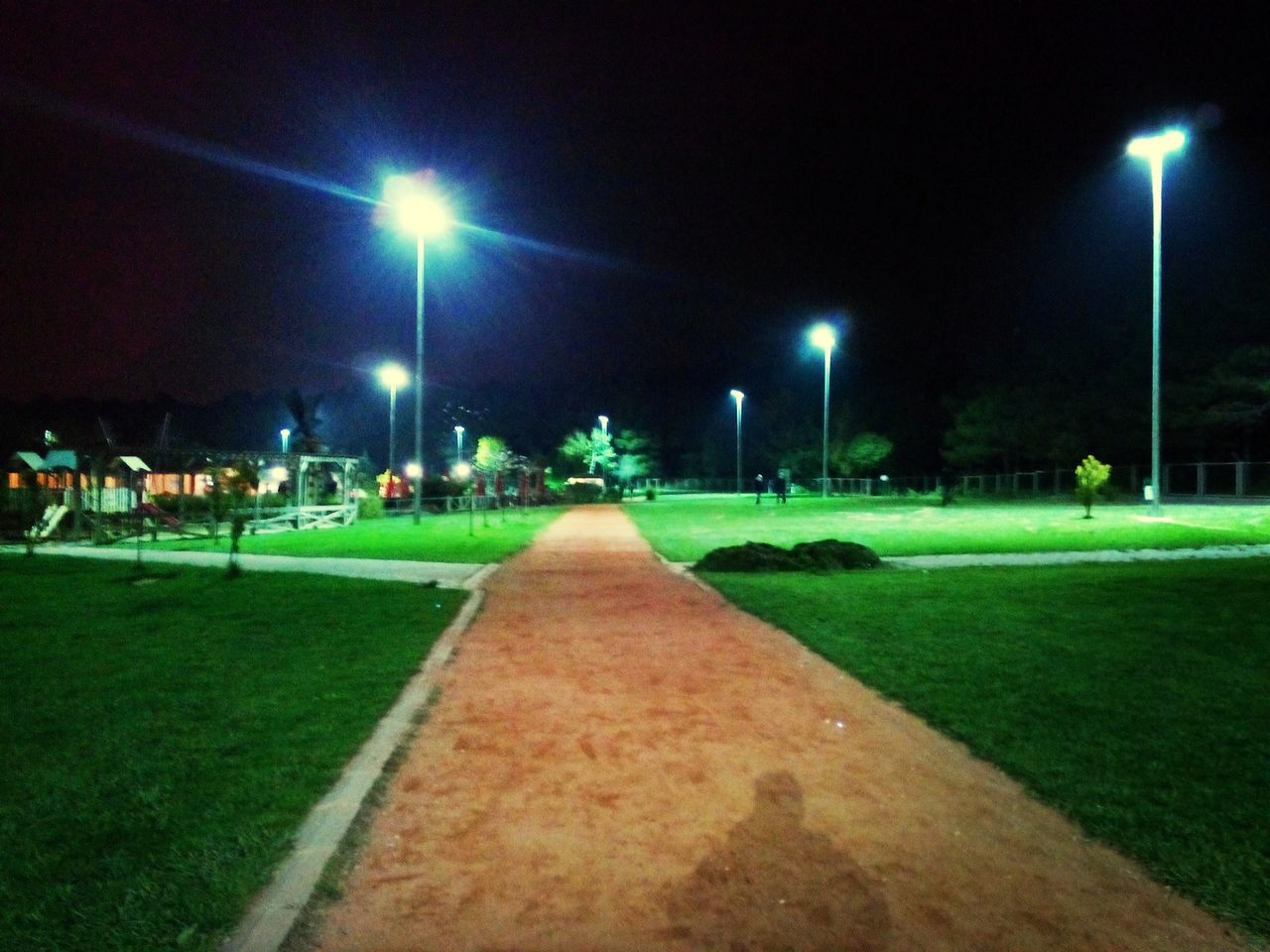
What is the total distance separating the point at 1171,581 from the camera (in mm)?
13852

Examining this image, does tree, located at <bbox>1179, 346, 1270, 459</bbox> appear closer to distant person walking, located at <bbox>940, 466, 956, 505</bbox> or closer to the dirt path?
distant person walking, located at <bbox>940, 466, 956, 505</bbox>

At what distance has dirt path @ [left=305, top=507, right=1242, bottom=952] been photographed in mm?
3969

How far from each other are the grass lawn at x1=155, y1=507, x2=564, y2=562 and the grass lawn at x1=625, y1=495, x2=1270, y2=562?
4.09 metres

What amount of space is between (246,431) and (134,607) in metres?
107

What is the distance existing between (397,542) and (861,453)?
59963 mm

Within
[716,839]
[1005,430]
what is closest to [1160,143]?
[716,839]

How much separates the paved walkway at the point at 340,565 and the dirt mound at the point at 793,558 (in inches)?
172

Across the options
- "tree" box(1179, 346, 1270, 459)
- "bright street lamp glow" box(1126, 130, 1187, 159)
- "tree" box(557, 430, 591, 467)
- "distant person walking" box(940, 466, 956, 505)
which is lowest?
"distant person walking" box(940, 466, 956, 505)

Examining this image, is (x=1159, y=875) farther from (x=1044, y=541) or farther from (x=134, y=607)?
(x=1044, y=541)

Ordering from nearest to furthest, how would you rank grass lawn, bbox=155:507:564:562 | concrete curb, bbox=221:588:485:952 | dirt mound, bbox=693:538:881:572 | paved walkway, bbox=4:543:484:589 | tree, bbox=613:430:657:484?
1. concrete curb, bbox=221:588:485:952
2. paved walkway, bbox=4:543:484:589
3. dirt mound, bbox=693:538:881:572
4. grass lawn, bbox=155:507:564:562
5. tree, bbox=613:430:657:484

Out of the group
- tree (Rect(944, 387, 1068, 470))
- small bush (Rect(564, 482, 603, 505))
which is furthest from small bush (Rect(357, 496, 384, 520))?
tree (Rect(944, 387, 1068, 470))

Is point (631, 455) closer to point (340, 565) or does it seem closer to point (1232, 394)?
point (1232, 394)

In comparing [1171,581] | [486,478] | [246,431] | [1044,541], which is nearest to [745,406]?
[246,431]

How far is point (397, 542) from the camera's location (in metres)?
25.0
